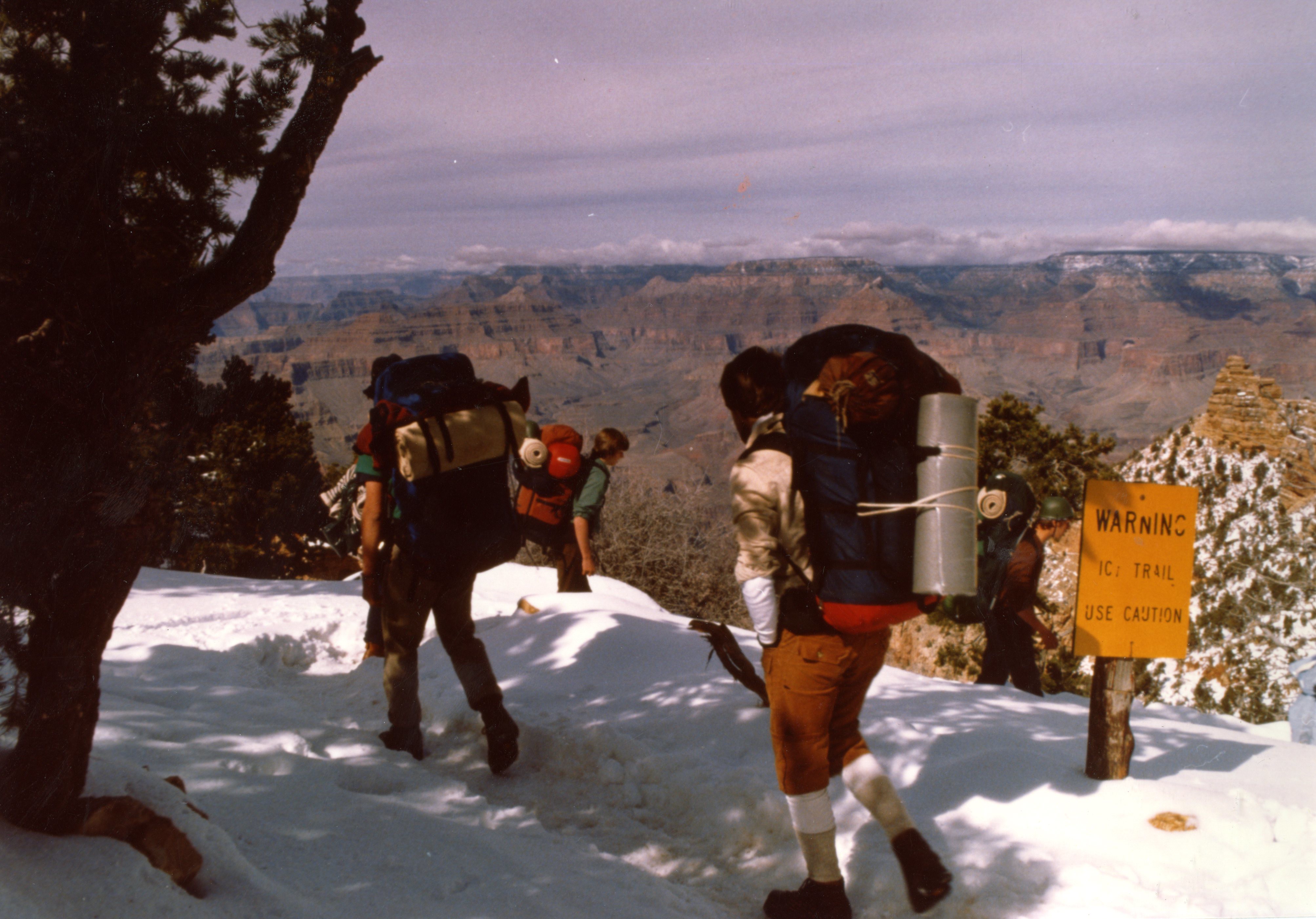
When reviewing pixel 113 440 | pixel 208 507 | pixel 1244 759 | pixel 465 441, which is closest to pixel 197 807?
pixel 208 507

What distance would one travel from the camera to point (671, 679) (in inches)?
193

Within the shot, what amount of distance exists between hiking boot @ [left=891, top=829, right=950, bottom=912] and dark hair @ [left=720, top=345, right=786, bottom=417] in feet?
4.89

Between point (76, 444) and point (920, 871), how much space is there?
9.14 ft

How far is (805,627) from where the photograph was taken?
265 centimetres

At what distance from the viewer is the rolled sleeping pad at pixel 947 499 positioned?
8.28ft

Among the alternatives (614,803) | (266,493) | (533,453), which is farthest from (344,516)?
(266,493)

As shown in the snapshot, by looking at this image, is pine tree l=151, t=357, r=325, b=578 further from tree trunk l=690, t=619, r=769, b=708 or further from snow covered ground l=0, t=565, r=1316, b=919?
tree trunk l=690, t=619, r=769, b=708

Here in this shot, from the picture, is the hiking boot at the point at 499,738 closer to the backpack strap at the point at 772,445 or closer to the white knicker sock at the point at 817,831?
the white knicker sock at the point at 817,831

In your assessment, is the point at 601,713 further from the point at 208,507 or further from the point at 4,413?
the point at 4,413

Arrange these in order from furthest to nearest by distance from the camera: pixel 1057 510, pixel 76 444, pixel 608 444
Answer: pixel 608 444 < pixel 1057 510 < pixel 76 444

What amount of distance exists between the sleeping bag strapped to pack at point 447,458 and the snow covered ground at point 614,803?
1011mm

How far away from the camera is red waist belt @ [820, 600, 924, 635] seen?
257 centimetres

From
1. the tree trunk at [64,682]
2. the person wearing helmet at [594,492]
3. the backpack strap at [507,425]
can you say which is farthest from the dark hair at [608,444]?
the tree trunk at [64,682]

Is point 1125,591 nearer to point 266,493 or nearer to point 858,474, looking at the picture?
point 858,474
